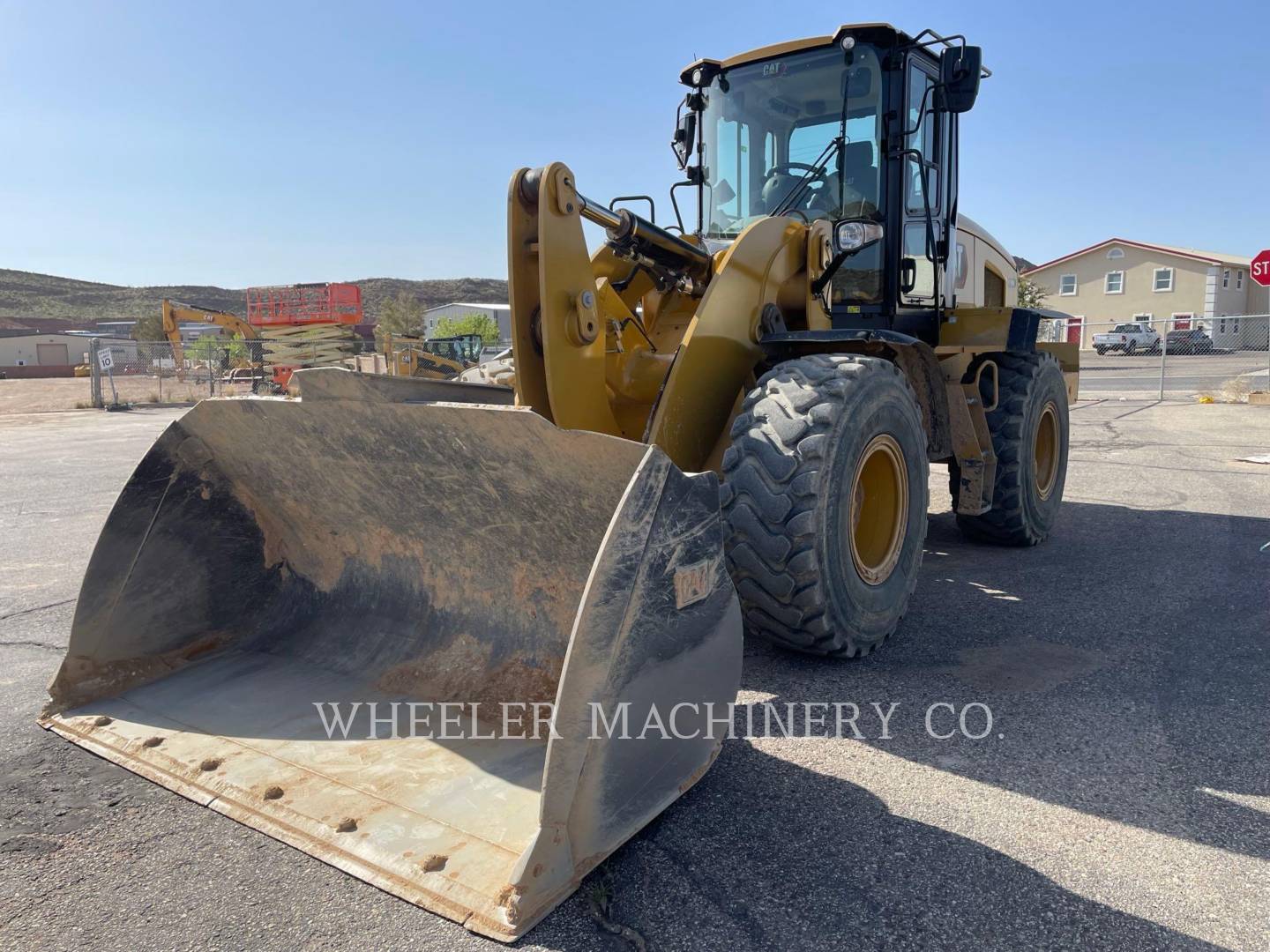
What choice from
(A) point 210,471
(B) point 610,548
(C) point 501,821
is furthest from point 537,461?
(A) point 210,471

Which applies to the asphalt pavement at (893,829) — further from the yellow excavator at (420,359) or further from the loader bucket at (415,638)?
the yellow excavator at (420,359)

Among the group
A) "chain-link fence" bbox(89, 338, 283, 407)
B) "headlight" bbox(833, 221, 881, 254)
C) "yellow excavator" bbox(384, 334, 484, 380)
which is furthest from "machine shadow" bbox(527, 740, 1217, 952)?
"chain-link fence" bbox(89, 338, 283, 407)

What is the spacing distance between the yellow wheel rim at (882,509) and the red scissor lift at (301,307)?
81.9 feet

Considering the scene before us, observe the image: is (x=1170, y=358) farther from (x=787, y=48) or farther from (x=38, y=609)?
(x=38, y=609)

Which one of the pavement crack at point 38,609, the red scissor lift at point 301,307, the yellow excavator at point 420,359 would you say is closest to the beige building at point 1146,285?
the yellow excavator at point 420,359

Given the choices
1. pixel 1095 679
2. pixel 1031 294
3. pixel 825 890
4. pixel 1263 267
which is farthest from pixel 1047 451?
pixel 1031 294

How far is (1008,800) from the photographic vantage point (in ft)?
9.16

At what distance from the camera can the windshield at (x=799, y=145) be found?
4848 millimetres

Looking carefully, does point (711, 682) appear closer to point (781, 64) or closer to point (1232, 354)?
point (781, 64)

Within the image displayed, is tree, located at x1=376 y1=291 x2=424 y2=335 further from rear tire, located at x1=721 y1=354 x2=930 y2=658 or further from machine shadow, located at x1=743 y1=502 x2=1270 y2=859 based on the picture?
rear tire, located at x1=721 y1=354 x2=930 y2=658

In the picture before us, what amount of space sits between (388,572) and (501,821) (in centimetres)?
147

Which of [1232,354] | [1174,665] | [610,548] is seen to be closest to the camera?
[610,548]

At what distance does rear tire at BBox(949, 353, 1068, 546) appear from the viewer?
19.5 ft

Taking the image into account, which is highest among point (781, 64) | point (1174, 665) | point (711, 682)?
point (781, 64)
